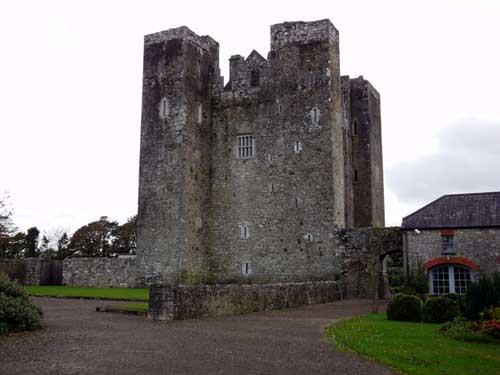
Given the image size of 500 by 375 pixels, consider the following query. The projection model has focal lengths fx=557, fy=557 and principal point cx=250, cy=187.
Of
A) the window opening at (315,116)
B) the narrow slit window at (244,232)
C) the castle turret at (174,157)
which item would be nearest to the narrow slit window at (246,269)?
the narrow slit window at (244,232)

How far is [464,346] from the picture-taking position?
10914mm

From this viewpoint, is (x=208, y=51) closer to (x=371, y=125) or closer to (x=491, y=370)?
(x=371, y=125)

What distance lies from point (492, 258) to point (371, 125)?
13884 mm

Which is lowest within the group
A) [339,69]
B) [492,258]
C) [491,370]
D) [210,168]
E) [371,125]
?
[491,370]

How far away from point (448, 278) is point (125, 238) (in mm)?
43113

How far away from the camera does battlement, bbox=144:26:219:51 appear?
30375mm

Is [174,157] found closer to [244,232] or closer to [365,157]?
[244,232]

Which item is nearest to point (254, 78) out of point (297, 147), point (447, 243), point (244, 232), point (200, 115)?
point (200, 115)

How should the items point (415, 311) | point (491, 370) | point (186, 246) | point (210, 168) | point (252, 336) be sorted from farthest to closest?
point (210, 168)
point (186, 246)
point (415, 311)
point (252, 336)
point (491, 370)

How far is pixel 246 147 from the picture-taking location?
101ft

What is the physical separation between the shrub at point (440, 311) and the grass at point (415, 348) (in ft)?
2.35

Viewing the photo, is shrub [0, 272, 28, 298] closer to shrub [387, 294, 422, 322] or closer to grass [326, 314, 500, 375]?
grass [326, 314, 500, 375]

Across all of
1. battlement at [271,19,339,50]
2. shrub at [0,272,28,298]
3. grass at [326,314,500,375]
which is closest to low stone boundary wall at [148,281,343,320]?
shrub at [0,272,28,298]

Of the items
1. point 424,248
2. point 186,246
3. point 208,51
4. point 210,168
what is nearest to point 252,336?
point 424,248
